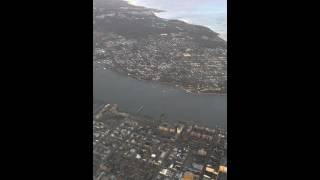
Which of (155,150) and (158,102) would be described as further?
(158,102)

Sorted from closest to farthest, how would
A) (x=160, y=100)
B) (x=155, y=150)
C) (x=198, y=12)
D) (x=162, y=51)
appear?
(x=155, y=150)
(x=160, y=100)
(x=162, y=51)
(x=198, y=12)

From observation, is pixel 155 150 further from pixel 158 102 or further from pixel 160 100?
pixel 160 100

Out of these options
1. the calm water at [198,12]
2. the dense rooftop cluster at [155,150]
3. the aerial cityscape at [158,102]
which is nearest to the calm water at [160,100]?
the aerial cityscape at [158,102]

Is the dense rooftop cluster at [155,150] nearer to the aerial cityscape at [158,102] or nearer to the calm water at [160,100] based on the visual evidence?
the aerial cityscape at [158,102]

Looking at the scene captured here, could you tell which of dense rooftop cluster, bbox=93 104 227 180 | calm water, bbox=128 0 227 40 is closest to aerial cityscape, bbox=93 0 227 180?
dense rooftop cluster, bbox=93 104 227 180

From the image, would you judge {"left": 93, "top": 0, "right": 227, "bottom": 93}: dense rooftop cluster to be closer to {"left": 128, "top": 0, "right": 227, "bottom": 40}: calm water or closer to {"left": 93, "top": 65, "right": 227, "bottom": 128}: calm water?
{"left": 93, "top": 65, "right": 227, "bottom": 128}: calm water

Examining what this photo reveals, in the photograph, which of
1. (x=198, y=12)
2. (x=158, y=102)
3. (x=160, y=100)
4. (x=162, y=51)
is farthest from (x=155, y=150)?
(x=198, y=12)

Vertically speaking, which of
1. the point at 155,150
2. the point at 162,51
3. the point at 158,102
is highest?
the point at 162,51
